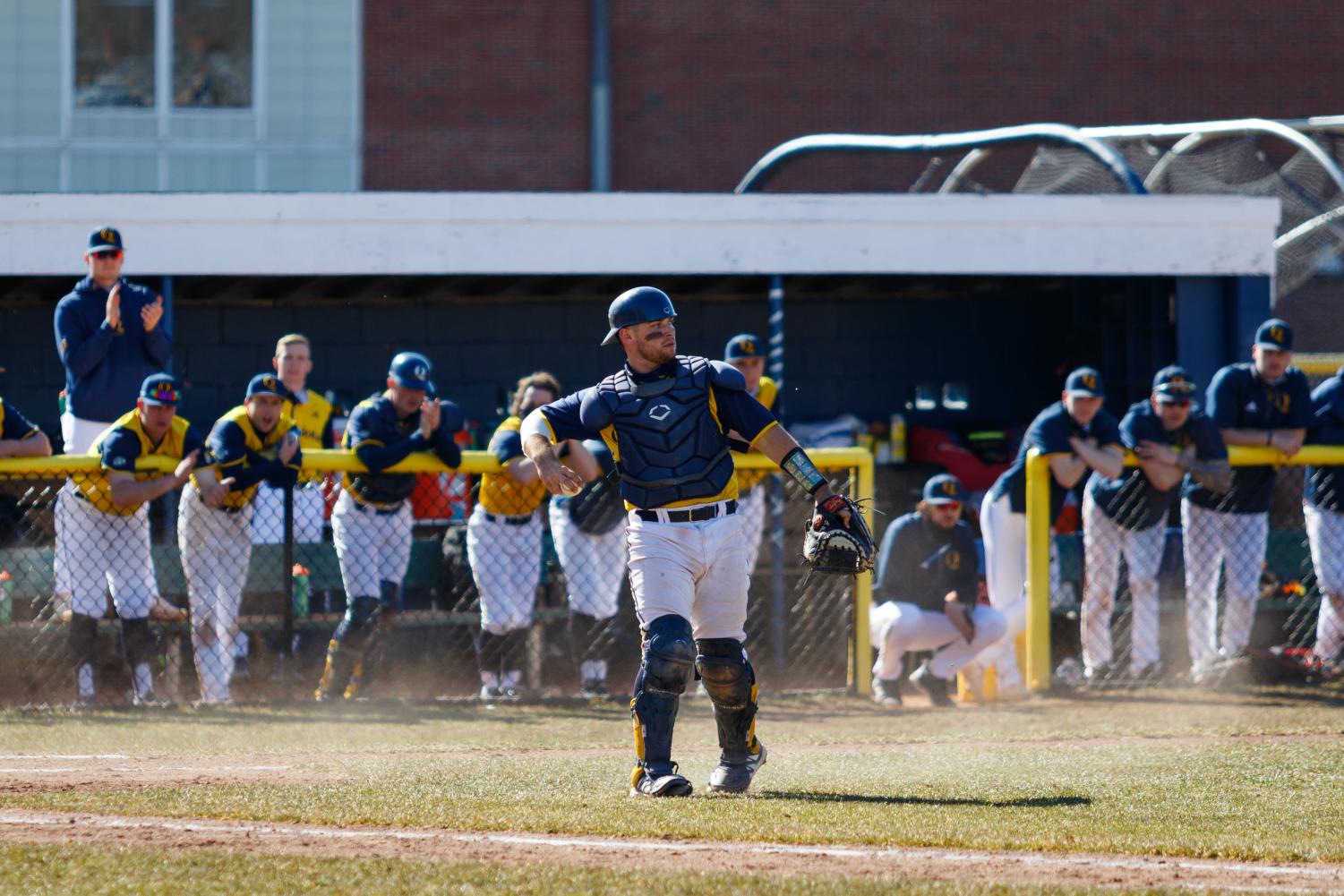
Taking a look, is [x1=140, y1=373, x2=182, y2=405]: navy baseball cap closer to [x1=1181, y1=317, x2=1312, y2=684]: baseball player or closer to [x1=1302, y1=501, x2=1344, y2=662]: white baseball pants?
[x1=1181, y1=317, x2=1312, y2=684]: baseball player

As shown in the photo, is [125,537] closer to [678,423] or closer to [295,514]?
[295,514]

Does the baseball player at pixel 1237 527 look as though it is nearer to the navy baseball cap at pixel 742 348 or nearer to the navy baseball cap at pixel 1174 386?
the navy baseball cap at pixel 1174 386

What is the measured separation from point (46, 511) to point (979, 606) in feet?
16.9

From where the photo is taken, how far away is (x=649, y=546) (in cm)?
611

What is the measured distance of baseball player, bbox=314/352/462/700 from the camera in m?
9.11

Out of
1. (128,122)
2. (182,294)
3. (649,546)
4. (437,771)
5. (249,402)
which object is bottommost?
(437,771)

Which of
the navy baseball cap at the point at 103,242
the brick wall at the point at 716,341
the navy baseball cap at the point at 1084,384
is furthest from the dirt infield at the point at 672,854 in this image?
the brick wall at the point at 716,341

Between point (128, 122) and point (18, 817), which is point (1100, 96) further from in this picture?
point (18, 817)

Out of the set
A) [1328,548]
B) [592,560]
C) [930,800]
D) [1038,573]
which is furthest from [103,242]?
[1328,548]

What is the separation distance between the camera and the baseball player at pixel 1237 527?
32.4 ft

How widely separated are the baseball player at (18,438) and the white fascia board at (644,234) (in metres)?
2.40

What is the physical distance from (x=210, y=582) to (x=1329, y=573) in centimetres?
616

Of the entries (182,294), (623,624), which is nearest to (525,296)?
(182,294)

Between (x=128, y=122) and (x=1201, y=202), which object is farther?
(x=128, y=122)
